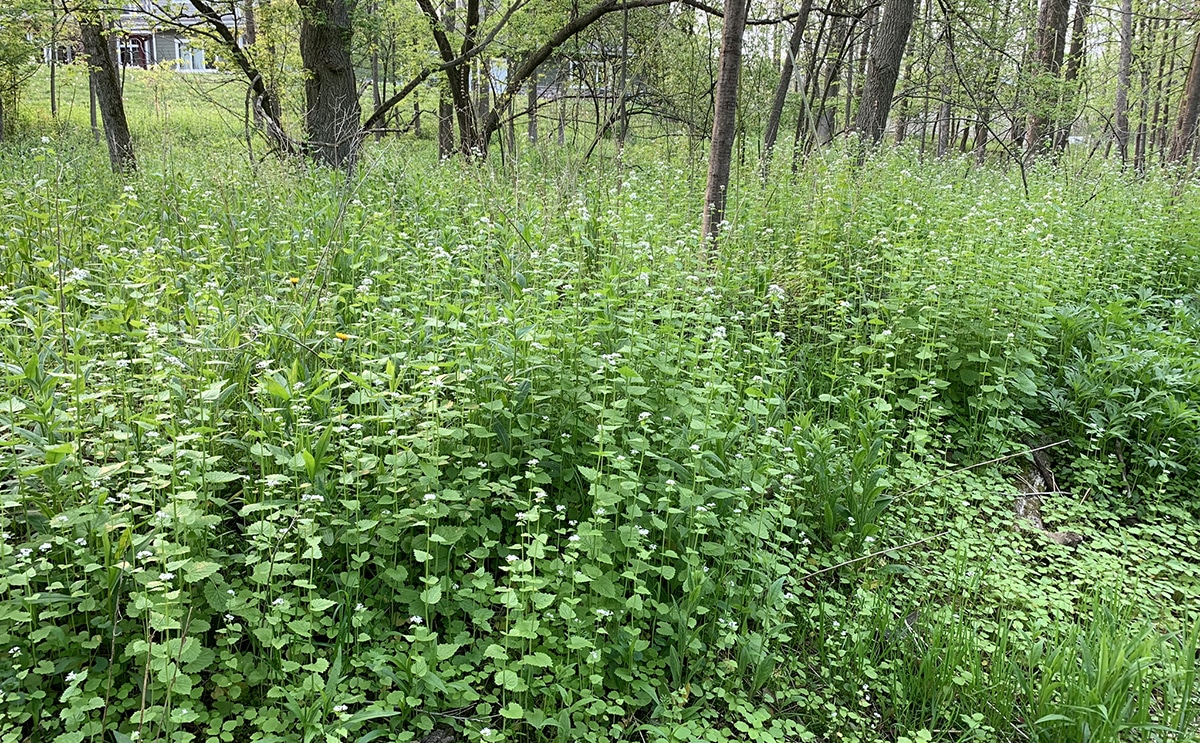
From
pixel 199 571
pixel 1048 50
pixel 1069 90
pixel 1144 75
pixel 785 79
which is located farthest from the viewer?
pixel 1144 75

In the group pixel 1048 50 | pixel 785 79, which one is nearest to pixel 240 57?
pixel 785 79

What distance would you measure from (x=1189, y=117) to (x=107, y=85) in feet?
56.9

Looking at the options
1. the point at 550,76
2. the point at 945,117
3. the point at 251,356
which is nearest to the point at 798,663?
the point at 251,356

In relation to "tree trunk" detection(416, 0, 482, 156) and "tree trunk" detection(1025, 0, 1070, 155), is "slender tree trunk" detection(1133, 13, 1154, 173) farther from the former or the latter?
"tree trunk" detection(416, 0, 482, 156)

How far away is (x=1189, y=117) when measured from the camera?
1288 centimetres

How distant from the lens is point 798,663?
2957 millimetres

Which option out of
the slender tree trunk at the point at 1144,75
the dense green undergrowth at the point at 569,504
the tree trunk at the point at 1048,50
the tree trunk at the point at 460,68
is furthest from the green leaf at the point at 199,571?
the slender tree trunk at the point at 1144,75

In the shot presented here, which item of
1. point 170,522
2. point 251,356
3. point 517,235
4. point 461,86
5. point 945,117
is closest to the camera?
point 170,522

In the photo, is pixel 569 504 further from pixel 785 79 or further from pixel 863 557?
pixel 785 79

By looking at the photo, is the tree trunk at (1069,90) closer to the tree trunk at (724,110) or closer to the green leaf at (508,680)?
the tree trunk at (724,110)

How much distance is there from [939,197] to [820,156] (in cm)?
133

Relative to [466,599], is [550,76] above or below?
above

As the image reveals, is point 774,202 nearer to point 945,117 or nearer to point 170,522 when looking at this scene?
point 170,522

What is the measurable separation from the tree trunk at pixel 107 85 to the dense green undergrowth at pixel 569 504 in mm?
4150
